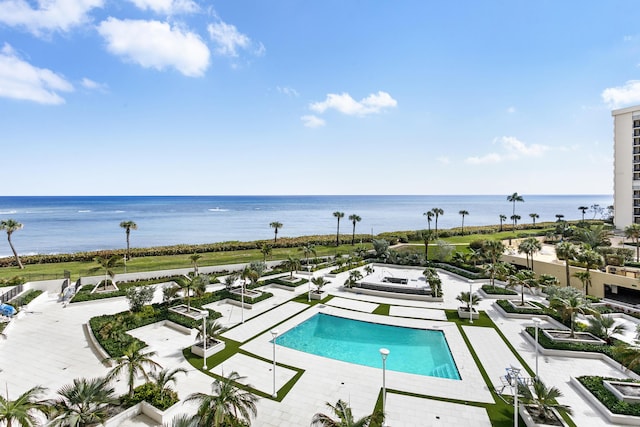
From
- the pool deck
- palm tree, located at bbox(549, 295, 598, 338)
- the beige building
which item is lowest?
the pool deck

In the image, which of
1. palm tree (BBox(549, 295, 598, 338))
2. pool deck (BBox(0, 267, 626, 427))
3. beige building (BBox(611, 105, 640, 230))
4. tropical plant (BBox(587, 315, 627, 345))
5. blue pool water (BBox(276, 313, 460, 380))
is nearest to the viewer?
pool deck (BBox(0, 267, 626, 427))

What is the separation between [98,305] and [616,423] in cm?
3203

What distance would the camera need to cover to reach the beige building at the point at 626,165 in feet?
159

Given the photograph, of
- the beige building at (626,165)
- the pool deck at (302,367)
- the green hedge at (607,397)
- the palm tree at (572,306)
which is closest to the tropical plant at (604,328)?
the palm tree at (572,306)

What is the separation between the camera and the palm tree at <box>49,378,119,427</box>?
981 centimetres

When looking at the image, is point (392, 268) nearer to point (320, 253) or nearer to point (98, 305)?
point (320, 253)

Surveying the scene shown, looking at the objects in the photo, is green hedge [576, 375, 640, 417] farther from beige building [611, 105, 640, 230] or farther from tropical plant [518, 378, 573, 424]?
beige building [611, 105, 640, 230]

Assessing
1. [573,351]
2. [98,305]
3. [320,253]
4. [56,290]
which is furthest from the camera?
[320,253]

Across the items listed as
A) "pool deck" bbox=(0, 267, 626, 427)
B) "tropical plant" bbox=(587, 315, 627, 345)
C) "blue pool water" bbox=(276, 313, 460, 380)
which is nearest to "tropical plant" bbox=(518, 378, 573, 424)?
"pool deck" bbox=(0, 267, 626, 427)

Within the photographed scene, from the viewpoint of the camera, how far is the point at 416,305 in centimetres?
2570

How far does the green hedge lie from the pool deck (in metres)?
0.59

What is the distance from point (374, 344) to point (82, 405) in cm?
1476

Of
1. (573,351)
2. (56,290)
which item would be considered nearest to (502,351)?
(573,351)

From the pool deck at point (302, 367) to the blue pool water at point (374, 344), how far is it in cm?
67
